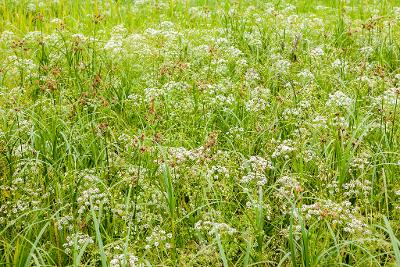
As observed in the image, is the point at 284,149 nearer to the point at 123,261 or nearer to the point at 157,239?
the point at 157,239

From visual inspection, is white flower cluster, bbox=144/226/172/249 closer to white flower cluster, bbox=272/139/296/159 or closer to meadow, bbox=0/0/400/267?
meadow, bbox=0/0/400/267

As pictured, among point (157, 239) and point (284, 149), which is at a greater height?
point (284, 149)

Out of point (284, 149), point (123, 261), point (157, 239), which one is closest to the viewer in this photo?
point (123, 261)

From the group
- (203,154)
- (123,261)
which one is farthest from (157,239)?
(203,154)

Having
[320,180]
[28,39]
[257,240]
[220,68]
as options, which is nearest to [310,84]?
[220,68]

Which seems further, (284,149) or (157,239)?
(284,149)

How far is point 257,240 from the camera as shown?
9.35ft

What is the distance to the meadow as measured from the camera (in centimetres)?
281

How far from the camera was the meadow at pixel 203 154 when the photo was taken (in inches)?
111

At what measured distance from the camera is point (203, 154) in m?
3.30

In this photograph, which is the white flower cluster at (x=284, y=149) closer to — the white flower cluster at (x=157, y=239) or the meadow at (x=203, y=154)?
the meadow at (x=203, y=154)

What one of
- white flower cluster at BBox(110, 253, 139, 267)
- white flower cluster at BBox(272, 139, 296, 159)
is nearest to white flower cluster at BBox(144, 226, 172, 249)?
white flower cluster at BBox(110, 253, 139, 267)

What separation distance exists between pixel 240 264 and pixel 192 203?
0.53m

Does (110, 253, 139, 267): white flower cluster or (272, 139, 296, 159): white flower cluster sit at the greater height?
(272, 139, 296, 159): white flower cluster
